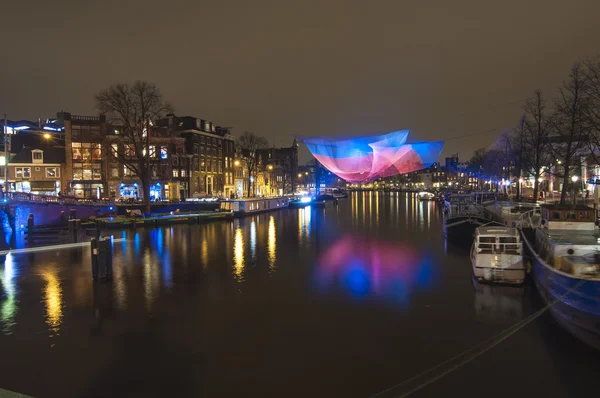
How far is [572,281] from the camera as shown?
13.5 meters

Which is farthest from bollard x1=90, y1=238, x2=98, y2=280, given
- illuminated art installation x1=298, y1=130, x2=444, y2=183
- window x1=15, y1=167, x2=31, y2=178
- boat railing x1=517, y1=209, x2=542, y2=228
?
window x1=15, y1=167, x2=31, y2=178

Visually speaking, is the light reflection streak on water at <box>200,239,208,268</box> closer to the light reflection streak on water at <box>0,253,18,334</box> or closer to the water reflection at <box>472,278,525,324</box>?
the light reflection streak on water at <box>0,253,18,334</box>

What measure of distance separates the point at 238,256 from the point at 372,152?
1590 cm

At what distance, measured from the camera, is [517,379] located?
1017 cm

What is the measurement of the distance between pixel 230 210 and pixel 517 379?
5042 centimetres

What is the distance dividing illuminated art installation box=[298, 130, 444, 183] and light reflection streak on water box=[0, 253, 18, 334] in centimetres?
2206

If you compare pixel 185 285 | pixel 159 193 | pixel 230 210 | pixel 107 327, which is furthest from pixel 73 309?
pixel 159 193

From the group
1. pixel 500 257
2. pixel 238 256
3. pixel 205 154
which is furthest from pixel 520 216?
pixel 205 154

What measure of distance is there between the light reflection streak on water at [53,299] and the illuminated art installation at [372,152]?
20668mm

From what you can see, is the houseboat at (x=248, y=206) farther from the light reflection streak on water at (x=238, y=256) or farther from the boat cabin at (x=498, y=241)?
the boat cabin at (x=498, y=241)

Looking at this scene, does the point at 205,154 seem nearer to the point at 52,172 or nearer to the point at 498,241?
the point at 52,172

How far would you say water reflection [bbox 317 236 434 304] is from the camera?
18.9 metres

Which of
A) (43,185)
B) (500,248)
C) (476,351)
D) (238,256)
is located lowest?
(476,351)

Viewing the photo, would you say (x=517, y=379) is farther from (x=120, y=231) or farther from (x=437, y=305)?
(x=120, y=231)
